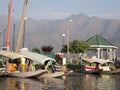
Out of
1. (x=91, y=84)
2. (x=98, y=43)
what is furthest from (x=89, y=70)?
(x=91, y=84)

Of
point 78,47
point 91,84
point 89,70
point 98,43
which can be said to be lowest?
point 91,84

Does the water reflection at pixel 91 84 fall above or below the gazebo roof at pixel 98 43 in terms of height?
below

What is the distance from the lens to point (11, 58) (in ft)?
160

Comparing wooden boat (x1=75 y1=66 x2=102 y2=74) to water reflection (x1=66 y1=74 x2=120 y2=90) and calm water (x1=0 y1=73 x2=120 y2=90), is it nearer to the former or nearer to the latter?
water reflection (x1=66 y1=74 x2=120 y2=90)

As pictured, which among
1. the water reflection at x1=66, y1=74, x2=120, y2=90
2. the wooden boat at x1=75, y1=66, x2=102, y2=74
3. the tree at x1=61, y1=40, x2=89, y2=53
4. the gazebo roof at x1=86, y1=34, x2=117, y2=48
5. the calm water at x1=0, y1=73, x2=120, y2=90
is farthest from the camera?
the gazebo roof at x1=86, y1=34, x2=117, y2=48

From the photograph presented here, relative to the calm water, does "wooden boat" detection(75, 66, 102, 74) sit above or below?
above

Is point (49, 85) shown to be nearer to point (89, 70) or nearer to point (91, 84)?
point (91, 84)

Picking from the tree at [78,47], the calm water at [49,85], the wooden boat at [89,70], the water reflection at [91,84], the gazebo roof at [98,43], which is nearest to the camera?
the calm water at [49,85]

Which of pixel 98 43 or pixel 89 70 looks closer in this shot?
pixel 89 70

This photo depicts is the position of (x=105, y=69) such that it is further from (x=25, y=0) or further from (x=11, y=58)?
(x=11, y=58)

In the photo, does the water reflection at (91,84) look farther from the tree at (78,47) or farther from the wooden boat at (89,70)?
the tree at (78,47)

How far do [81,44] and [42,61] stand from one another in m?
40.4

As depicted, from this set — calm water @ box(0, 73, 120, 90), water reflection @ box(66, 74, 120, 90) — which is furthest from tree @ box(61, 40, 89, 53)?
calm water @ box(0, 73, 120, 90)

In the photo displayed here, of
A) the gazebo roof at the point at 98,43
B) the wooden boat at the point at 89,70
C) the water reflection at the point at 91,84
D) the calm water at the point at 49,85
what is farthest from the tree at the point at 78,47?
the calm water at the point at 49,85
